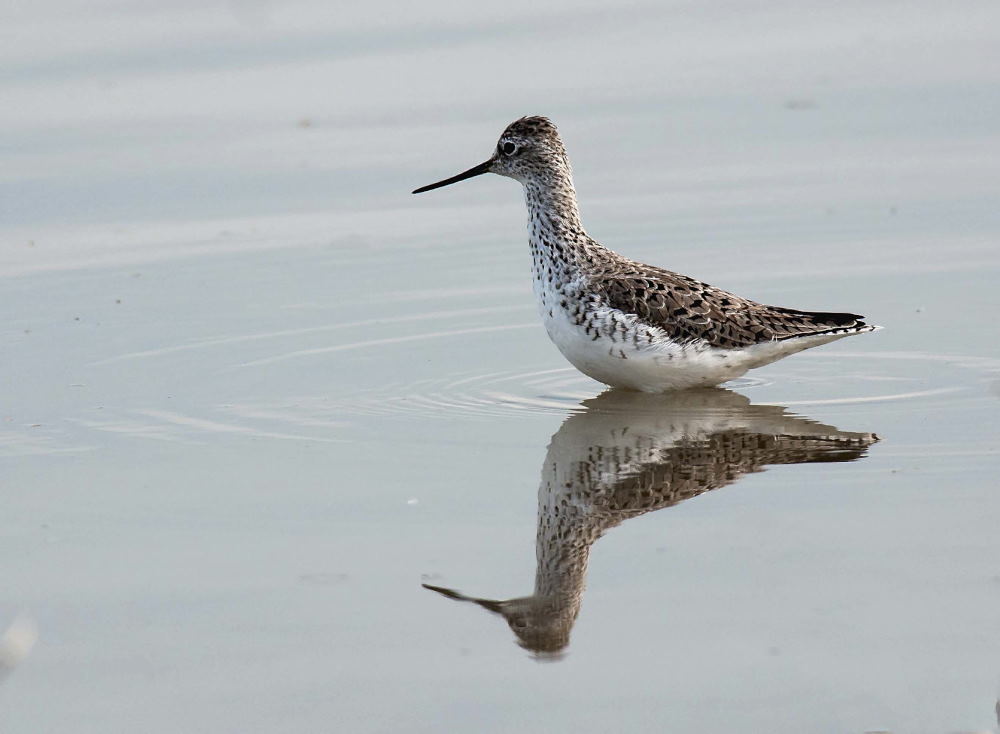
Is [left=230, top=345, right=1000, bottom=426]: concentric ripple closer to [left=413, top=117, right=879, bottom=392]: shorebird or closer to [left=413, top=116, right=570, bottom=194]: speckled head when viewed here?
[left=413, top=117, right=879, bottom=392]: shorebird

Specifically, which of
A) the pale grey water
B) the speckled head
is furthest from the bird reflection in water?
the speckled head

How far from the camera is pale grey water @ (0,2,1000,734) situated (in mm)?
5766

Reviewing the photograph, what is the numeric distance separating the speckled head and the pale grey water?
3.24 ft

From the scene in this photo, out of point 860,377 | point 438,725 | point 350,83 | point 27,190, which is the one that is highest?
point 350,83

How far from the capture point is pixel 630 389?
31.8 feet

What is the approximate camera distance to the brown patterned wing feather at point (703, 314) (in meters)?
9.48

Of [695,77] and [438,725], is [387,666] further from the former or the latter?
[695,77]

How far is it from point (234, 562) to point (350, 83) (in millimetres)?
8537

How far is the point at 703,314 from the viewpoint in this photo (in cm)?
962

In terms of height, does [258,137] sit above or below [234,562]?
above

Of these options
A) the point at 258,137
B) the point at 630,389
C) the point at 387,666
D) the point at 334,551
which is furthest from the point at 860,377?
the point at 258,137

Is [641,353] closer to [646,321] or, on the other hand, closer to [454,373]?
[646,321]

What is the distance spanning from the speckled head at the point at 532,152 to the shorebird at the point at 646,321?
299 millimetres

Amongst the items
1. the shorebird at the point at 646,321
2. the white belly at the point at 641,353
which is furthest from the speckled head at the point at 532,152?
the white belly at the point at 641,353
